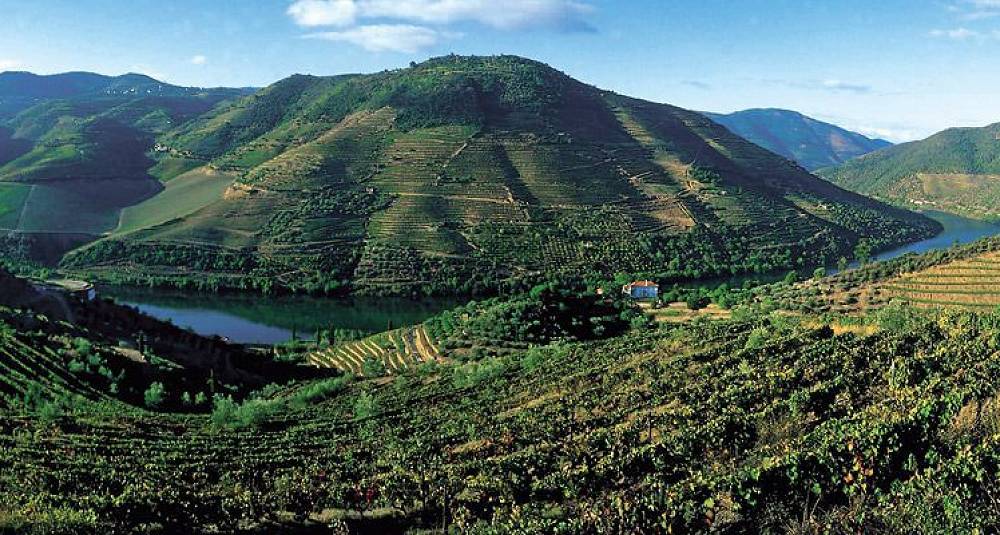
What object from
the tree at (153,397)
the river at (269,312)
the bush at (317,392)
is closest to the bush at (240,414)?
the bush at (317,392)

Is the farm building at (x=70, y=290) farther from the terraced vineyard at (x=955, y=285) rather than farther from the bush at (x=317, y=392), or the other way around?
the terraced vineyard at (x=955, y=285)

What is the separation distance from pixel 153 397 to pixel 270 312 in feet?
186

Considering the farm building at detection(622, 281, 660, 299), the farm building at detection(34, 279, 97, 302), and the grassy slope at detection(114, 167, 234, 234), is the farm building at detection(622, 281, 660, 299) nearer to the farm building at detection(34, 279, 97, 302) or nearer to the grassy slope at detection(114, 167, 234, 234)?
the farm building at detection(34, 279, 97, 302)

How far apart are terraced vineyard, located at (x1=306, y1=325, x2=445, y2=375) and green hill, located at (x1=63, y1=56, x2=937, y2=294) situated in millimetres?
29771

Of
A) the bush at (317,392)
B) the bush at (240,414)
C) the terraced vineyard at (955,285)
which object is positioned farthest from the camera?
the terraced vineyard at (955,285)

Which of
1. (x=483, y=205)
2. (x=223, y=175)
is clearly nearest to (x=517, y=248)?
(x=483, y=205)

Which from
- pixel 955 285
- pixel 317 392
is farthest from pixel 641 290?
pixel 317 392

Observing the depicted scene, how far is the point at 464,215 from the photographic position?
142m

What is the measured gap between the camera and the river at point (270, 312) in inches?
3991

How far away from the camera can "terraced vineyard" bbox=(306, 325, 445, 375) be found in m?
78.1

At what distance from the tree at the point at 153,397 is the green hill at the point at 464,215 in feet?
205

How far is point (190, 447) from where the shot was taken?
140ft

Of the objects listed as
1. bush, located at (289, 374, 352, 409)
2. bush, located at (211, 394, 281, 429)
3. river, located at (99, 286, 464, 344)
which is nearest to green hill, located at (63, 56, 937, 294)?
river, located at (99, 286, 464, 344)

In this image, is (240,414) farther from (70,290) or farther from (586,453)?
(70,290)
